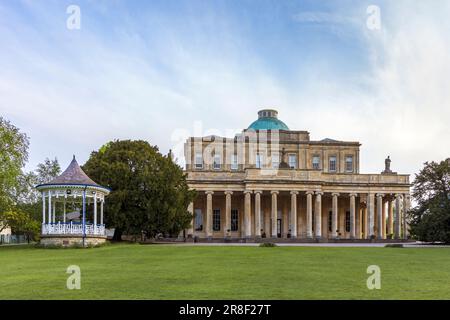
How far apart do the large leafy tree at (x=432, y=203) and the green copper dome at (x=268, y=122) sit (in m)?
28.2

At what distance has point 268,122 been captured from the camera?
78188mm

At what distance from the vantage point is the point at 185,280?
17.0 m

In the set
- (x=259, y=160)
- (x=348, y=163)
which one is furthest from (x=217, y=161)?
(x=348, y=163)

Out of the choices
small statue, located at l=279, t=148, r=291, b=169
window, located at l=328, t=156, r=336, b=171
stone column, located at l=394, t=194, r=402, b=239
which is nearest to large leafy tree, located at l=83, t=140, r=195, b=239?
small statue, located at l=279, t=148, r=291, b=169

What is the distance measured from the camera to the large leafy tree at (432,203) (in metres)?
49.1

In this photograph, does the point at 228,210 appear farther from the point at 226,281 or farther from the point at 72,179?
the point at 226,281

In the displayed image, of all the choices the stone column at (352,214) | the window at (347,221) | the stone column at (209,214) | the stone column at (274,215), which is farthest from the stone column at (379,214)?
the stone column at (209,214)

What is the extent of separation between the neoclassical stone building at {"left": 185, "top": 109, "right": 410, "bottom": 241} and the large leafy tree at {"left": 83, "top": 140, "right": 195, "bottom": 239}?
14089 millimetres

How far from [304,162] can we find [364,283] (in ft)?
191

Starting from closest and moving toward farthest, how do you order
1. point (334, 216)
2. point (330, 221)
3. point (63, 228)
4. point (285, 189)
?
1. point (63, 228)
2. point (285, 189)
3. point (334, 216)
4. point (330, 221)

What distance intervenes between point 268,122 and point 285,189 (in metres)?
17.3

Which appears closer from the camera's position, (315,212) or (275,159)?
(315,212)

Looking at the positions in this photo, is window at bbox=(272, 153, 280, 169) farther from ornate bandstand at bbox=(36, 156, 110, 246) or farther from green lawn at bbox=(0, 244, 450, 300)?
green lawn at bbox=(0, 244, 450, 300)
